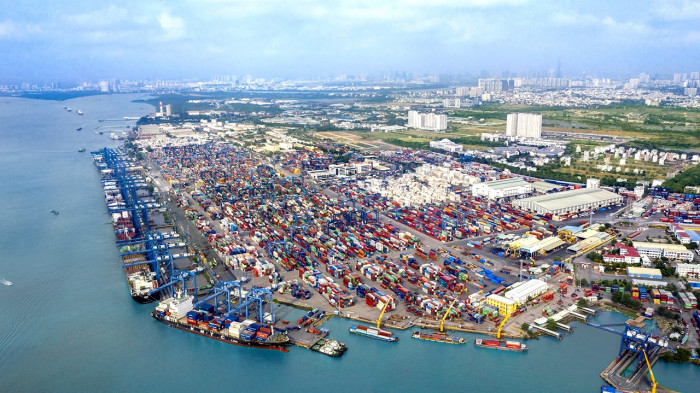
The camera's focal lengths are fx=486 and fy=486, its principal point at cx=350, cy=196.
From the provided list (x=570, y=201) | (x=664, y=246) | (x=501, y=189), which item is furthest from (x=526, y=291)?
(x=501, y=189)

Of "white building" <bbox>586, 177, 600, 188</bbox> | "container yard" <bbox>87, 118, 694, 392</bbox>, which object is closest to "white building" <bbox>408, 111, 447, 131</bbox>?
"container yard" <bbox>87, 118, 694, 392</bbox>

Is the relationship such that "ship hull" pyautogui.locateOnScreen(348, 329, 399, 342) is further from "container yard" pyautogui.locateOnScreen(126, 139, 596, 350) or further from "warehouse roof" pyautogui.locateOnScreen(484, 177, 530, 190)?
"warehouse roof" pyautogui.locateOnScreen(484, 177, 530, 190)

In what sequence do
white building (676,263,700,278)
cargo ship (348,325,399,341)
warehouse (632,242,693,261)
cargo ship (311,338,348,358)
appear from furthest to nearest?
warehouse (632,242,693,261) < white building (676,263,700,278) < cargo ship (348,325,399,341) < cargo ship (311,338,348,358)

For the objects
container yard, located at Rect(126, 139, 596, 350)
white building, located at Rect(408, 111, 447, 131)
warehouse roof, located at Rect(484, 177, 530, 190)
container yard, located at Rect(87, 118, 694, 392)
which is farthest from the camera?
white building, located at Rect(408, 111, 447, 131)

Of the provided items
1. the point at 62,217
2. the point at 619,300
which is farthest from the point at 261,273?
the point at 62,217

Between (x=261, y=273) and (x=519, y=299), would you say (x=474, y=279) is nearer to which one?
(x=519, y=299)

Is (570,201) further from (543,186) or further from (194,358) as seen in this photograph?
(194,358)

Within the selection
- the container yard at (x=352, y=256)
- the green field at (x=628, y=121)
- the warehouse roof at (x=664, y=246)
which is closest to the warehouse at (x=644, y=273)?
the container yard at (x=352, y=256)
